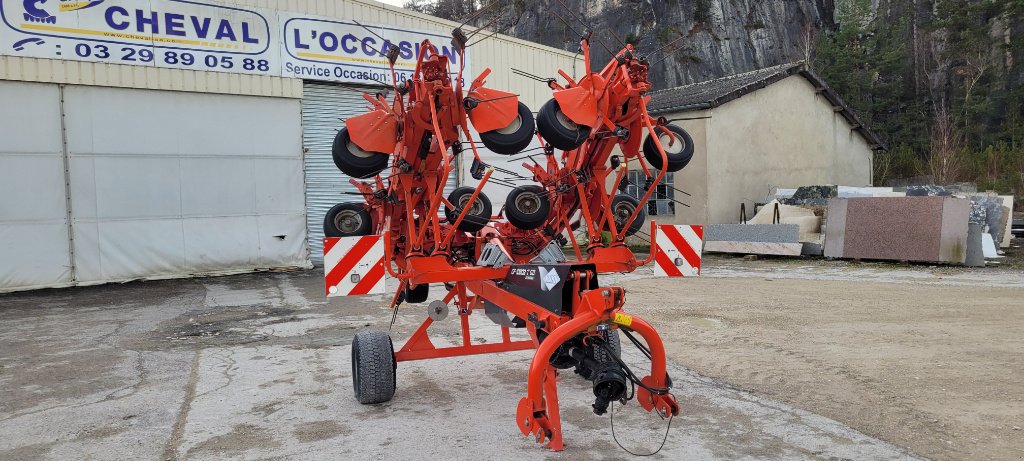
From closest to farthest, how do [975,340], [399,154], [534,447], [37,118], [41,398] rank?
[534,447] < [399,154] < [41,398] < [975,340] < [37,118]

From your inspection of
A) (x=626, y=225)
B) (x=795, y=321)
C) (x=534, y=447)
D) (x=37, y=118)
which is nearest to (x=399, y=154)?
(x=626, y=225)

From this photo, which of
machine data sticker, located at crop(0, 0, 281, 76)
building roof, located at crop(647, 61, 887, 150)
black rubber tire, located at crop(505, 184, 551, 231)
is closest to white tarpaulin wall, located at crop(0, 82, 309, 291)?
machine data sticker, located at crop(0, 0, 281, 76)

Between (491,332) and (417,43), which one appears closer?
(491,332)

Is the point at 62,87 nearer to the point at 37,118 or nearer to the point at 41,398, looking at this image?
the point at 37,118

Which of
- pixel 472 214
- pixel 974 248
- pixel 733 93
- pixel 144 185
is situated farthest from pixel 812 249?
pixel 144 185

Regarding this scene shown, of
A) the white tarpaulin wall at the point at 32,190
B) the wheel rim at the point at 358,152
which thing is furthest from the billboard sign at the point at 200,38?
the wheel rim at the point at 358,152

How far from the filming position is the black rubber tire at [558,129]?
4.44 metres

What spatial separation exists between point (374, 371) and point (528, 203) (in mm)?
1698

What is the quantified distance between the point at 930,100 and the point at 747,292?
135 ft

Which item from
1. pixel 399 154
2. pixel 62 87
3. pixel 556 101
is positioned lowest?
pixel 399 154

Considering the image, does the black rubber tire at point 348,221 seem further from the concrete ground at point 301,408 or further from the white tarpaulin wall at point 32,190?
the white tarpaulin wall at point 32,190

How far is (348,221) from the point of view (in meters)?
5.88

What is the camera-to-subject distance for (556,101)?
4520 millimetres

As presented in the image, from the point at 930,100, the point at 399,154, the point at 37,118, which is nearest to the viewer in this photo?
the point at 399,154
